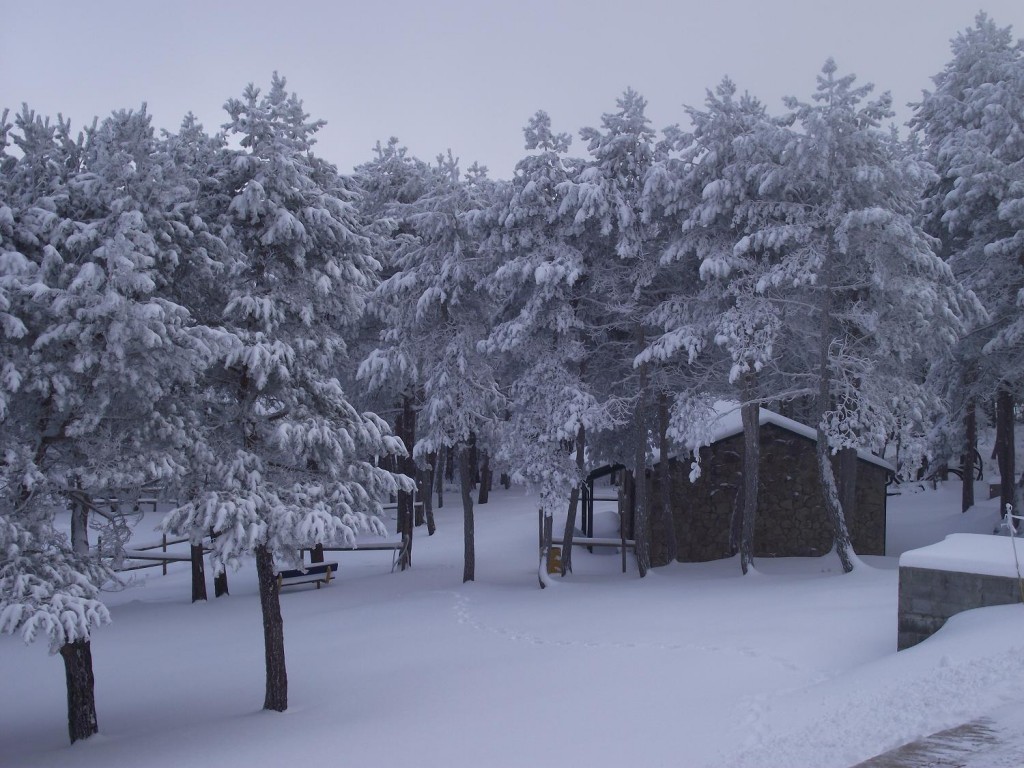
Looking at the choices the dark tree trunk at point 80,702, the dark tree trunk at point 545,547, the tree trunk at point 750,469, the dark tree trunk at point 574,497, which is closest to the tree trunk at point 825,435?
the tree trunk at point 750,469

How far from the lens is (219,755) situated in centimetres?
1070

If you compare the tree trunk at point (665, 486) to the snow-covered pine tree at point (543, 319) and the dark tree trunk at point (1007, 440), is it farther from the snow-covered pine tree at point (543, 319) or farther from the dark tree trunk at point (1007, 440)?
the dark tree trunk at point (1007, 440)

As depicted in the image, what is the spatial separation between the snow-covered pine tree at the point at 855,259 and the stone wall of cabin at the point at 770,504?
5.16m

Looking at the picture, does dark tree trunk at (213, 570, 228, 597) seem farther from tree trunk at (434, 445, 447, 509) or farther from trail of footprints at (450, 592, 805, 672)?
tree trunk at (434, 445, 447, 509)

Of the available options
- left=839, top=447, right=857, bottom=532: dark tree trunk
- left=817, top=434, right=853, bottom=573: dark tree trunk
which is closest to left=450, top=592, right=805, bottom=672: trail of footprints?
left=817, top=434, right=853, bottom=573: dark tree trunk

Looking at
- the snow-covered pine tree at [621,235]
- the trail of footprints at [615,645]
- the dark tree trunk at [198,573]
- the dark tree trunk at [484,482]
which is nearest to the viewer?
the trail of footprints at [615,645]

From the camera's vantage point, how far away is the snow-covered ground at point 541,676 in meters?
8.56

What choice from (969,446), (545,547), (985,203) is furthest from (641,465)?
(969,446)

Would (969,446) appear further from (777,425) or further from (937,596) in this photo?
(937,596)

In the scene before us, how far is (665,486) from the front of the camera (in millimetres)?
23203

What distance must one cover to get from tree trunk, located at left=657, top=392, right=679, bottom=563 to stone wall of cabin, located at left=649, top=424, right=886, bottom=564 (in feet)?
0.88

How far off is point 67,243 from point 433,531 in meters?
25.8

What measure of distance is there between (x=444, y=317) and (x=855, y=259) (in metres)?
9.74

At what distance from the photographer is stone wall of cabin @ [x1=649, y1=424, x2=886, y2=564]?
2406 cm
